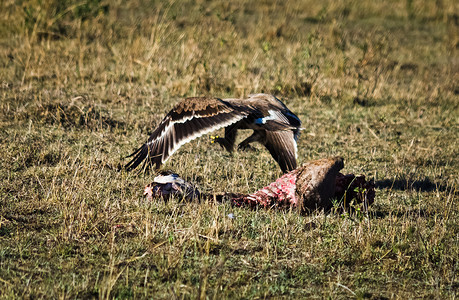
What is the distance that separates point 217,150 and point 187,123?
1611 millimetres

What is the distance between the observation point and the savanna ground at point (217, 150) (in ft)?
12.5

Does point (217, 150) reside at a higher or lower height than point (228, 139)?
lower

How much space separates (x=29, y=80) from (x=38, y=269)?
18.3 ft

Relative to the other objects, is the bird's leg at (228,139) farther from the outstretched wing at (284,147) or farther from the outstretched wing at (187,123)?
the outstretched wing at (187,123)

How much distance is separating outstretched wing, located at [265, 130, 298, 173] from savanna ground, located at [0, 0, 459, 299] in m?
0.30

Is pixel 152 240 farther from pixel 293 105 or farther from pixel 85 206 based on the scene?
pixel 293 105

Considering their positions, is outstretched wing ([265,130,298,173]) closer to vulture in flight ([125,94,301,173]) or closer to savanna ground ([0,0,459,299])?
vulture in flight ([125,94,301,173])

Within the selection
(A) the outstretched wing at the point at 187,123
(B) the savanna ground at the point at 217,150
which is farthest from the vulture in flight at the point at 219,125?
(B) the savanna ground at the point at 217,150

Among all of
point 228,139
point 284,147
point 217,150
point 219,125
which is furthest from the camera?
point 217,150

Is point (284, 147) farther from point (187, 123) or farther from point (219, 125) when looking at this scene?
point (187, 123)

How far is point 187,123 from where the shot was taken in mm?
5285

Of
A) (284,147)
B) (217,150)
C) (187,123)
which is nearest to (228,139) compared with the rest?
(217,150)

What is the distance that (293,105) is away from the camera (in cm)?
878

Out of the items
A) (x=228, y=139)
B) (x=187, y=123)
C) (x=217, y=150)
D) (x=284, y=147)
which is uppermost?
(x=187, y=123)
